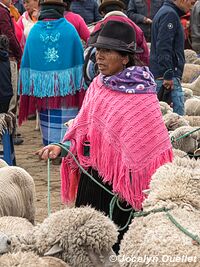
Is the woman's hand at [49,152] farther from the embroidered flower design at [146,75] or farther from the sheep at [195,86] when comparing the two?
the sheep at [195,86]

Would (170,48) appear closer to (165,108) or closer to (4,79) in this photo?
(165,108)

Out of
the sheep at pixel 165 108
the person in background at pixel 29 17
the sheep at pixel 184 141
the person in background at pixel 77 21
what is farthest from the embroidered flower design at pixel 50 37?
the person in background at pixel 29 17

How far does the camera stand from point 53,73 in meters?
7.75

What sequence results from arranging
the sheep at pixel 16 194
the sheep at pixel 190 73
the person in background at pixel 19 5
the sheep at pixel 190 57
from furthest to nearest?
the person in background at pixel 19 5 < the sheep at pixel 190 57 < the sheep at pixel 190 73 < the sheep at pixel 16 194

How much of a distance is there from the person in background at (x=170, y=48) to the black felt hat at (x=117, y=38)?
3.58 metres

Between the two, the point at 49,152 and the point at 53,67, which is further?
the point at 53,67

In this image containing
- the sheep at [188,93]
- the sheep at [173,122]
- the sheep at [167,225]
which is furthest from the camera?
the sheep at [188,93]

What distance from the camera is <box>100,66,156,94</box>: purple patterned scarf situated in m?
4.51

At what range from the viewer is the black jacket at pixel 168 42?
8.12 m

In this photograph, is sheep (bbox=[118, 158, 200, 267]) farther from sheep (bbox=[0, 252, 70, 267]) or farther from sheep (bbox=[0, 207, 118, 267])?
sheep (bbox=[0, 252, 70, 267])

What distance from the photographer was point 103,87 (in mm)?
4613

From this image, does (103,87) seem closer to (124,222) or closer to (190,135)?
(124,222)

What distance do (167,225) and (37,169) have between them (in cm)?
505

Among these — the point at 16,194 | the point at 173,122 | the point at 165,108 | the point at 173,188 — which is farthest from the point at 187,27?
the point at 173,188
